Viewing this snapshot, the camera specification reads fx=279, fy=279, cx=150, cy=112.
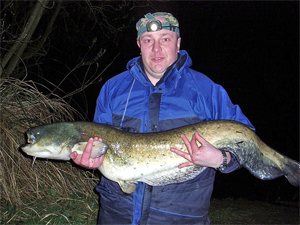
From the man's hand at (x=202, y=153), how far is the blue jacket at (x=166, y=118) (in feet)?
0.48

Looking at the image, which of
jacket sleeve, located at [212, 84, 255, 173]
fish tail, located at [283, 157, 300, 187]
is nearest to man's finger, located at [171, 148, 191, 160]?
jacket sleeve, located at [212, 84, 255, 173]

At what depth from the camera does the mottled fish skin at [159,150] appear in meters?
2.55

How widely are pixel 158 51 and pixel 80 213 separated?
2677 millimetres

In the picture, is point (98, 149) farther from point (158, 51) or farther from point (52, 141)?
point (158, 51)

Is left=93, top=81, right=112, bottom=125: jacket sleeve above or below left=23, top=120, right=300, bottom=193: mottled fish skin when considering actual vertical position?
above

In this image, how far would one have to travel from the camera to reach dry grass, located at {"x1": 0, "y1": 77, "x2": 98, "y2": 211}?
158 inches

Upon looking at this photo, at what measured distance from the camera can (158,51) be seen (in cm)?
271

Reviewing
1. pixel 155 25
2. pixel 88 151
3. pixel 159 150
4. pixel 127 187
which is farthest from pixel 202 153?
pixel 155 25

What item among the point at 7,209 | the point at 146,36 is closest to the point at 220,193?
the point at 7,209

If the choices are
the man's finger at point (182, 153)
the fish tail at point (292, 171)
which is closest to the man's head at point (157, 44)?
the man's finger at point (182, 153)

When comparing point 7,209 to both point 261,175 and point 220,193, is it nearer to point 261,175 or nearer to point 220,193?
point 261,175

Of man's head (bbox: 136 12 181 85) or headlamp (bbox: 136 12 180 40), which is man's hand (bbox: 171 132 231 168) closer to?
man's head (bbox: 136 12 181 85)

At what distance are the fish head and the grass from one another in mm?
1430

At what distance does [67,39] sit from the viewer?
845 cm
